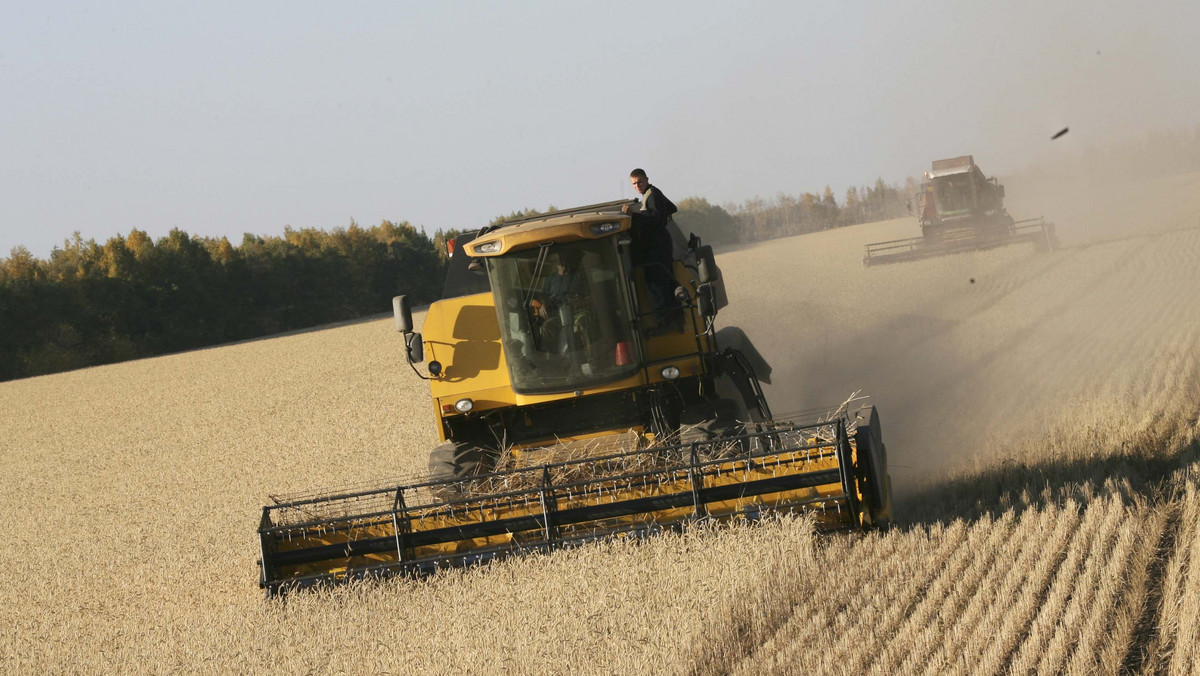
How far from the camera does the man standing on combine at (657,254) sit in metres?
7.82

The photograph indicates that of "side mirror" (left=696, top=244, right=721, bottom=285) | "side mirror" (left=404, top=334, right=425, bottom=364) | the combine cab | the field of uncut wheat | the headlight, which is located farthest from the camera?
the combine cab

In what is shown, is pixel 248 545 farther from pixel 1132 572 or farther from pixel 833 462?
pixel 1132 572

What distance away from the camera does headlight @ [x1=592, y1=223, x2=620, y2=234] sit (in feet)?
24.2

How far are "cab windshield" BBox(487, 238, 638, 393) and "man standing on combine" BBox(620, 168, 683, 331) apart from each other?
38cm

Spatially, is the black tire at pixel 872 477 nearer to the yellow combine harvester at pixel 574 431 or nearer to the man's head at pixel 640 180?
the yellow combine harvester at pixel 574 431

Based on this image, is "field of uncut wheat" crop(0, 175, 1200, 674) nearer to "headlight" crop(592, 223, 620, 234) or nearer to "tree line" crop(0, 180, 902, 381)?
"headlight" crop(592, 223, 620, 234)

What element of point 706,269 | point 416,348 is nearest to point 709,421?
point 706,269

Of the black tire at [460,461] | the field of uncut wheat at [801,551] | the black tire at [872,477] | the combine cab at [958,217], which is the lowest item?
the field of uncut wheat at [801,551]

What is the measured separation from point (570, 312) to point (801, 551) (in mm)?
2283

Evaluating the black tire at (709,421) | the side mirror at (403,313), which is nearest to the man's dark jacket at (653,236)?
the black tire at (709,421)

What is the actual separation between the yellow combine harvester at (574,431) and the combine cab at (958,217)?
20968 mm

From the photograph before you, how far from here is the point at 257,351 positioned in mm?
37594

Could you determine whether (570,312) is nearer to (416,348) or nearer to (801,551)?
(416,348)

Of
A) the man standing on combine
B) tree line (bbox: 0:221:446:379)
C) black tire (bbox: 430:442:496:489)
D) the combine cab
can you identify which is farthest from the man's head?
tree line (bbox: 0:221:446:379)
